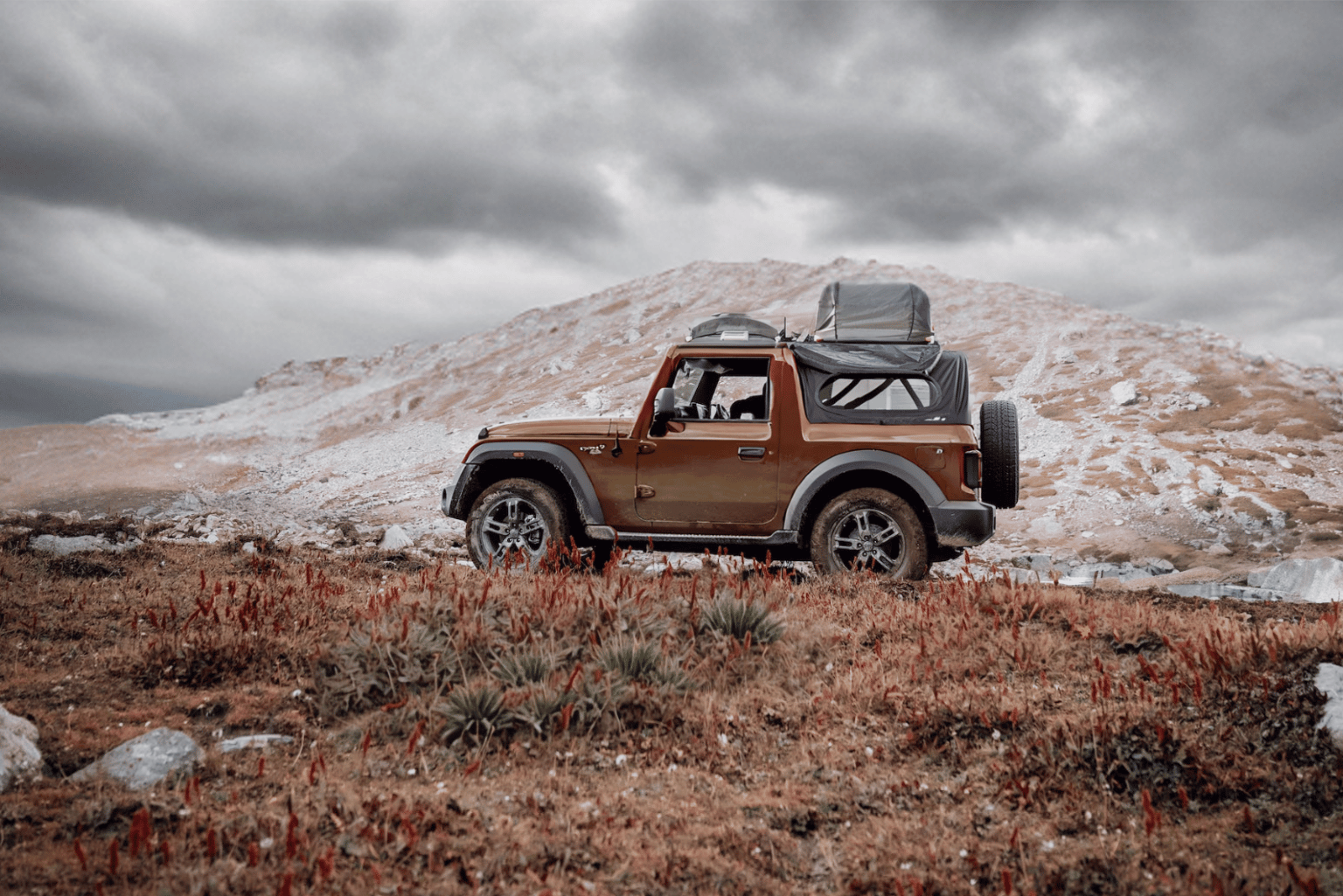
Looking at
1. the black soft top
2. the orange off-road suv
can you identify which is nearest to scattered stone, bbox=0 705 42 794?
the orange off-road suv

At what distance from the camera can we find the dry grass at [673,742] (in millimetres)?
3160

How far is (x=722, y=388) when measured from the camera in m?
8.40

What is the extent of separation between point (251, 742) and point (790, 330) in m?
33.6

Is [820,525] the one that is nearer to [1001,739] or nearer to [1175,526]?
[1001,739]

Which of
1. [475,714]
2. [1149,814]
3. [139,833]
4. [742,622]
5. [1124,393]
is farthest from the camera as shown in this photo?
[1124,393]

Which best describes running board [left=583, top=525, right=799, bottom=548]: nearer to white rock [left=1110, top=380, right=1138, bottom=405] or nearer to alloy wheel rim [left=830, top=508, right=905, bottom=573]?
alloy wheel rim [left=830, top=508, right=905, bottom=573]

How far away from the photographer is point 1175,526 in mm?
18297

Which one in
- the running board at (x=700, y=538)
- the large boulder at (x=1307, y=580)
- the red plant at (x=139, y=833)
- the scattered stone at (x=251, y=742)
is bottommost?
the large boulder at (x=1307, y=580)

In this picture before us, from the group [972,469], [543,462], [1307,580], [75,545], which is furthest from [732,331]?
[1307,580]

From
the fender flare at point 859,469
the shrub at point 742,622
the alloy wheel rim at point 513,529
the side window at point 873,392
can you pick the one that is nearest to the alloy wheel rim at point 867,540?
the fender flare at point 859,469

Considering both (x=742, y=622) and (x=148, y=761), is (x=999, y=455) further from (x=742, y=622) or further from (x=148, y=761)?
(x=148, y=761)

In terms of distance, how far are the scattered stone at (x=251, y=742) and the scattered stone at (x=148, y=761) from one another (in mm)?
137

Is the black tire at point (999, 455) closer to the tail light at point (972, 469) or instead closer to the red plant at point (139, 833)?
the tail light at point (972, 469)

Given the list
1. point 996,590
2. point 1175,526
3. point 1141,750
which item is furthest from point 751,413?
point 1175,526
